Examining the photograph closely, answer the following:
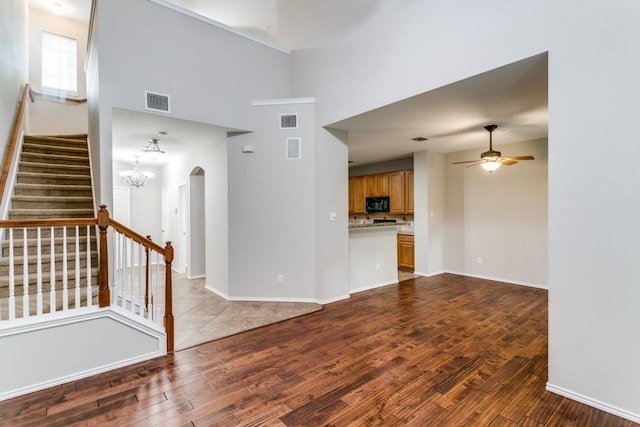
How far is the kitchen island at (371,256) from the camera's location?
203 inches

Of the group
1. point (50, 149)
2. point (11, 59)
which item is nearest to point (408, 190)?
point (50, 149)

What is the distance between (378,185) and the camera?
7.57 meters

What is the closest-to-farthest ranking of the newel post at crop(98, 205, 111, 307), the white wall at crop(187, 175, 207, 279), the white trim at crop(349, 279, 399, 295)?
the newel post at crop(98, 205, 111, 307)
the white trim at crop(349, 279, 399, 295)
the white wall at crop(187, 175, 207, 279)

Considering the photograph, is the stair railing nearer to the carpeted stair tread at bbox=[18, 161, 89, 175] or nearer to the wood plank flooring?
the wood plank flooring

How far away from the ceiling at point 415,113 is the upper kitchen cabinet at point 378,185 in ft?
2.23

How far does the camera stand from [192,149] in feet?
18.8

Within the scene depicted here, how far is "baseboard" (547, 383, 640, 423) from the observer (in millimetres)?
1977

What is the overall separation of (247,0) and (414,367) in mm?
6133

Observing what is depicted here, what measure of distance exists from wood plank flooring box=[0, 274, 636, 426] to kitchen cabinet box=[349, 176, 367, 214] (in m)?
4.66

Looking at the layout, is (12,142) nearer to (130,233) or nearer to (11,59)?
(11,59)

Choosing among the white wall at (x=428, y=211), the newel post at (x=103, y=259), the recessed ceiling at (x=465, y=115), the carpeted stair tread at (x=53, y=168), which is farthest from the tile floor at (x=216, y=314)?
the white wall at (x=428, y=211)

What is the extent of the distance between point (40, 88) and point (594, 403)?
377 inches

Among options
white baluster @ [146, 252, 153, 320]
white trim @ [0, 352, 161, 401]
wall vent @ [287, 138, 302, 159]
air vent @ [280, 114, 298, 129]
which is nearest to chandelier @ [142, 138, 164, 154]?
air vent @ [280, 114, 298, 129]

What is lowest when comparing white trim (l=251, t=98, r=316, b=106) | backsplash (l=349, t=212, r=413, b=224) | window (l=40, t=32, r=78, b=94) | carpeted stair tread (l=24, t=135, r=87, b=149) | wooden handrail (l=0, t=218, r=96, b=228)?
backsplash (l=349, t=212, r=413, b=224)
